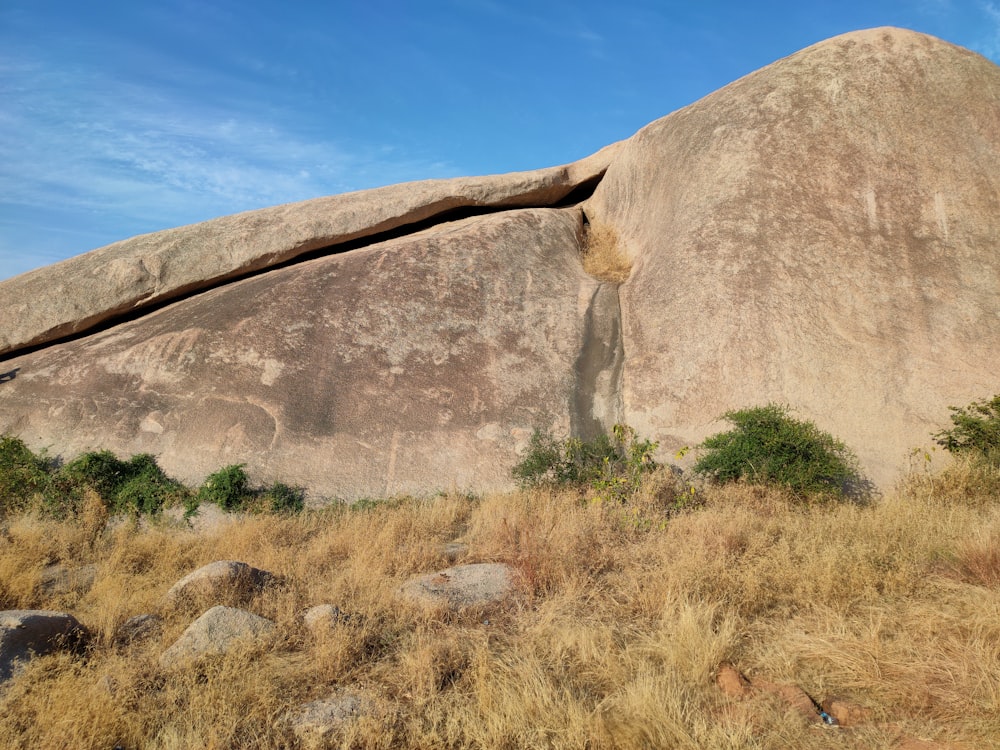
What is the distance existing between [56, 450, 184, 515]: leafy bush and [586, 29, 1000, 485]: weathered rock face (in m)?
5.06

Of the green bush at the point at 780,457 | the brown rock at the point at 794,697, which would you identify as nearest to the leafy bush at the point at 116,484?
the green bush at the point at 780,457

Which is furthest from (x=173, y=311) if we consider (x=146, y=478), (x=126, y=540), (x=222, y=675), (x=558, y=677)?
(x=558, y=677)

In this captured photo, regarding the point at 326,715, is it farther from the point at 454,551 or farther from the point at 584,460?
the point at 584,460

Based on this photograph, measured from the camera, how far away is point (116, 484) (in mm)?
7082

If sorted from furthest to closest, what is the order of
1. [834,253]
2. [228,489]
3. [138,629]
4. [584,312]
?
[584,312], [834,253], [228,489], [138,629]

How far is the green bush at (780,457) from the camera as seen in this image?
6.47 m

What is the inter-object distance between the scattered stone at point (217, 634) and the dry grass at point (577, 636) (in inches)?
3.6

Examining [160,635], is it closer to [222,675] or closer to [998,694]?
[222,675]

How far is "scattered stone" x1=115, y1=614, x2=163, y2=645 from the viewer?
155 inches

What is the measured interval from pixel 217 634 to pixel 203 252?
24.1 feet

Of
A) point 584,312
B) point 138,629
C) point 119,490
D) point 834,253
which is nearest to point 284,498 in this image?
point 119,490

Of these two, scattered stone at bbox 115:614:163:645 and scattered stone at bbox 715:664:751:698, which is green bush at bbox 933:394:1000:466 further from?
scattered stone at bbox 115:614:163:645

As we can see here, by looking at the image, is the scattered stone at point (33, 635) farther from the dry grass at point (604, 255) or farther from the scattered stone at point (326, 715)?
the dry grass at point (604, 255)

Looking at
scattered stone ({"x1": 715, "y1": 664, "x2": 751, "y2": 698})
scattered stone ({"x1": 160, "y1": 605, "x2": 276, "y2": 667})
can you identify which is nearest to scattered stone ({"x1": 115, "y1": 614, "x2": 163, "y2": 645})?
scattered stone ({"x1": 160, "y1": 605, "x2": 276, "y2": 667})
